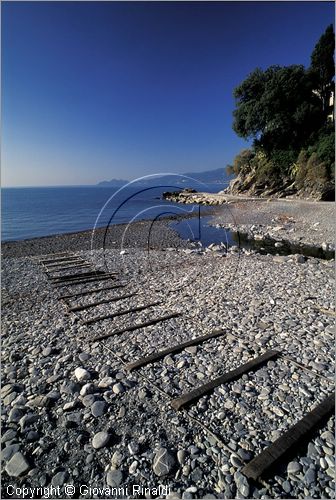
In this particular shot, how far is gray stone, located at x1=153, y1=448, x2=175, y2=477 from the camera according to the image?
127 inches

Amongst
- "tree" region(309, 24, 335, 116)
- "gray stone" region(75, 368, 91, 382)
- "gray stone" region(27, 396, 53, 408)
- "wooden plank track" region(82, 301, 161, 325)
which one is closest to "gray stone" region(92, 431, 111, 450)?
"gray stone" region(27, 396, 53, 408)

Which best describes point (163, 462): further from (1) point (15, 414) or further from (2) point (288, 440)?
(1) point (15, 414)

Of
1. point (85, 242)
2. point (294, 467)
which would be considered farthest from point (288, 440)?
point (85, 242)

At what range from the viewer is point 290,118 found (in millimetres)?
42188

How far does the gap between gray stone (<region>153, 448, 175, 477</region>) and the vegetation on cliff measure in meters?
39.0

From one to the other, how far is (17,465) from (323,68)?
5678 cm

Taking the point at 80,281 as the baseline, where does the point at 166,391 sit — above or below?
below

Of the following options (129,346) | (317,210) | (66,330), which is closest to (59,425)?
(129,346)

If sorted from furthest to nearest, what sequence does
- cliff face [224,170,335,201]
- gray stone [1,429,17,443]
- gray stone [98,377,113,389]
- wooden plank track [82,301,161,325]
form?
cliff face [224,170,335,201]
wooden plank track [82,301,161,325]
gray stone [98,377,113,389]
gray stone [1,429,17,443]

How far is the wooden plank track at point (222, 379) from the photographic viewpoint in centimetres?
422

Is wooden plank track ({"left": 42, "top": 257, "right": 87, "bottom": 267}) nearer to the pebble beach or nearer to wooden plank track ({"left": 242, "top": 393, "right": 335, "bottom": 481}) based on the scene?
the pebble beach

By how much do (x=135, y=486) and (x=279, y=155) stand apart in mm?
48980

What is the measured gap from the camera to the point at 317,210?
27.7m

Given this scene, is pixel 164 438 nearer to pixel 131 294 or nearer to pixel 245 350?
pixel 245 350
